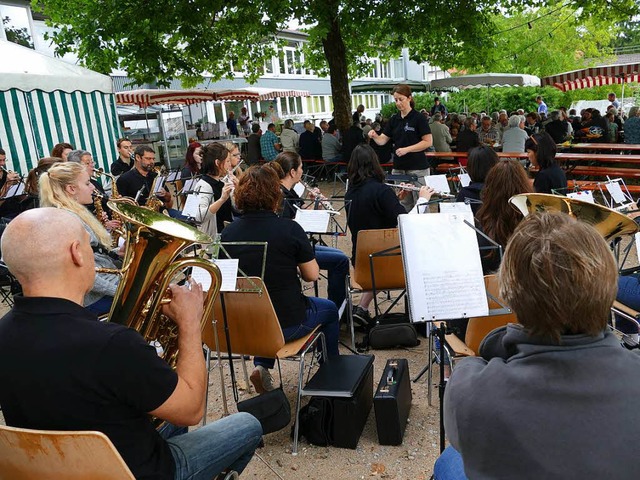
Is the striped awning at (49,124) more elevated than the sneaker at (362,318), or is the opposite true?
the striped awning at (49,124)

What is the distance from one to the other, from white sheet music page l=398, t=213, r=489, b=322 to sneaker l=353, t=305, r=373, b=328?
6.94 feet

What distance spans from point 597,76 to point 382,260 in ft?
42.4

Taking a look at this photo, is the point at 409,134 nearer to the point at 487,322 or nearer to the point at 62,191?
the point at 487,322

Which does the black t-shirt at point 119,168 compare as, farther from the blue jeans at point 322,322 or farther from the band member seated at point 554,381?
the band member seated at point 554,381

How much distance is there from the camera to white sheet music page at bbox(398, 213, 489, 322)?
89.3 inches

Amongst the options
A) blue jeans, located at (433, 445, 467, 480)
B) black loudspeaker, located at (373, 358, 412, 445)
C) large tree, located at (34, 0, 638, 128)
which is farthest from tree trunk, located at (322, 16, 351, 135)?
blue jeans, located at (433, 445, 467, 480)

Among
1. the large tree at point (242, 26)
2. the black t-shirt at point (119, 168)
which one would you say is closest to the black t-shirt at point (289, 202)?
the black t-shirt at point (119, 168)

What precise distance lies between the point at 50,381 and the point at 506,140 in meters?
10.2

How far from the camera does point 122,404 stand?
5.31ft

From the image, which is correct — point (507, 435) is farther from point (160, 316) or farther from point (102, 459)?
point (160, 316)

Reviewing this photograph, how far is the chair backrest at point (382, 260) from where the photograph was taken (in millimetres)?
3953

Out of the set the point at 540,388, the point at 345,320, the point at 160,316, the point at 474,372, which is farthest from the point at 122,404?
the point at 345,320

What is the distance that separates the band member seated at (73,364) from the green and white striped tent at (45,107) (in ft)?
21.9

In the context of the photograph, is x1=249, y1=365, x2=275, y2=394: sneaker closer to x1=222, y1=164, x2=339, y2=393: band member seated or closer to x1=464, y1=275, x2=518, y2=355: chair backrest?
x1=222, y1=164, x2=339, y2=393: band member seated
